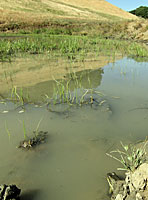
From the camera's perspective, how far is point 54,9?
29859mm

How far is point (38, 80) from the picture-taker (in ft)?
10.8

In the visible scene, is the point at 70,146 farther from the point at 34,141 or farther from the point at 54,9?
the point at 54,9

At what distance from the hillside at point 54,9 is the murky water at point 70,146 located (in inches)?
728

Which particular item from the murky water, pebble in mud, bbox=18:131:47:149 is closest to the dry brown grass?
the murky water

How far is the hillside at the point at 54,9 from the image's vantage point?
68.3 ft

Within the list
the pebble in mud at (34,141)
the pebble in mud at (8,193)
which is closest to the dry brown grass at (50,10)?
the pebble in mud at (34,141)

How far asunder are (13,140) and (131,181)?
1066 mm

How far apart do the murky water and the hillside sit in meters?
18.5

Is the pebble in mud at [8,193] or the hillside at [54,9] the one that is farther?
the hillside at [54,9]

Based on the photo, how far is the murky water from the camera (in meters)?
1.16

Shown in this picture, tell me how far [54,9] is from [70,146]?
32.7 metres

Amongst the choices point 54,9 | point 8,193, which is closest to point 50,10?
point 54,9

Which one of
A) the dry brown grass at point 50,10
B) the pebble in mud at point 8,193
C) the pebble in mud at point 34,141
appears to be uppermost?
the dry brown grass at point 50,10

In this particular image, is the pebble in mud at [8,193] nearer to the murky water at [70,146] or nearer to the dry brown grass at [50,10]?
the murky water at [70,146]
